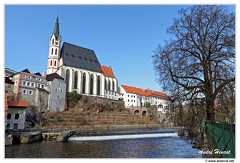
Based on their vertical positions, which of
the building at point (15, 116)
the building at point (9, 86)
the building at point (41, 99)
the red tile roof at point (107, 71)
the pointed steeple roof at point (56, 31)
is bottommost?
the building at point (15, 116)

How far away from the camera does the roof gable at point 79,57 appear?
5909 centimetres

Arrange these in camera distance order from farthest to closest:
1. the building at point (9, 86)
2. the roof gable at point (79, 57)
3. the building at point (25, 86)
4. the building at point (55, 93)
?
the roof gable at point (79, 57) → the building at point (55, 93) → the building at point (25, 86) → the building at point (9, 86)

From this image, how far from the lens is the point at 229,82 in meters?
9.15

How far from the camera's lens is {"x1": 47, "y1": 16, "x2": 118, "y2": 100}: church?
182ft

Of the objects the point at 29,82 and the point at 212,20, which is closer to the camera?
the point at 212,20

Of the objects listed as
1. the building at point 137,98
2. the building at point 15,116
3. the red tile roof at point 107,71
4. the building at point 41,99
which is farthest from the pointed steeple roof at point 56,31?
the building at point 15,116

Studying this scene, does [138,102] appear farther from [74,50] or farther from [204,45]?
[204,45]

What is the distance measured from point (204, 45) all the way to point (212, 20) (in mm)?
1626

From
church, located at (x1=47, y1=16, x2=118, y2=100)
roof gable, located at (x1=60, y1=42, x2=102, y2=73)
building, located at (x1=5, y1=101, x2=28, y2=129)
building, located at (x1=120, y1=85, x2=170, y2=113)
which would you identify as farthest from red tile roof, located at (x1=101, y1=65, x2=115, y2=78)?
building, located at (x1=5, y1=101, x2=28, y2=129)

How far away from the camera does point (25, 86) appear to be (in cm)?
3841

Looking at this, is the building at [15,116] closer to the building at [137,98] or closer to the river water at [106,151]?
the river water at [106,151]

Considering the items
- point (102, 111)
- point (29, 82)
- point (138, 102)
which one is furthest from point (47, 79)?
point (138, 102)

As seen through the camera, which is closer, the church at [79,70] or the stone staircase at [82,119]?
the stone staircase at [82,119]

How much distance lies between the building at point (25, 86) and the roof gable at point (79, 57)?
17.1 m
